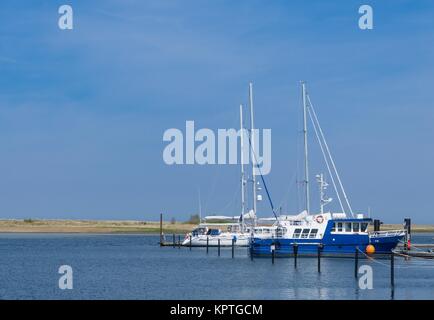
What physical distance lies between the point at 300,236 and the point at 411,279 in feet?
70.0

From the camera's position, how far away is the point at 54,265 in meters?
79.9

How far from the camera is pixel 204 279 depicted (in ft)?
210

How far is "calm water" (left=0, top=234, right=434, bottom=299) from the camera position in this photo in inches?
2106

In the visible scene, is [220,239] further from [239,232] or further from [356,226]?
[356,226]

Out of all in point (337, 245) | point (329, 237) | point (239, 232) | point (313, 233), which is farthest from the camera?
point (239, 232)

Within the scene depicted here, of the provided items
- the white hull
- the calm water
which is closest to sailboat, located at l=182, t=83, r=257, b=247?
the white hull

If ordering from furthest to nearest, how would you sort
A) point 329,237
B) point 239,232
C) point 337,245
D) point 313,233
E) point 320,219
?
point 239,232 → point 313,233 → point 320,219 → point 329,237 → point 337,245

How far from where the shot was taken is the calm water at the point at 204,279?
5350 centimetres

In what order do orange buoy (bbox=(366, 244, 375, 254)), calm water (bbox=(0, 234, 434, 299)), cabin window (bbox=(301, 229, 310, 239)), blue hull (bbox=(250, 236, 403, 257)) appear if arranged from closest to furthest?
1. calm water (bbox=(0, 234, 434, 299))
2. orange buoy (bbox=(366, 244, 375, 254))
3. blue hull (bbox=(250, 236, 403, 257))
4. cabin window (bbox=(301, 229, 310, 239))

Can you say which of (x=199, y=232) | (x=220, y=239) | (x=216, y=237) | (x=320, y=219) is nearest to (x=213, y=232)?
(x=199, y=232)

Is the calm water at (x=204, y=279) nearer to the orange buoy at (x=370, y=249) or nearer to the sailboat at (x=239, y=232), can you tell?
the orange buoy at (x=370, y=249)

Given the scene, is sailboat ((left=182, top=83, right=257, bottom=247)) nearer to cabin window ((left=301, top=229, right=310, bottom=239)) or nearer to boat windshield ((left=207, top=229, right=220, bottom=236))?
boat windshield ((left=207, top=229, right=220, bottom=236))
